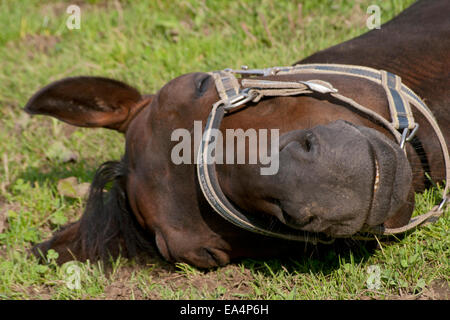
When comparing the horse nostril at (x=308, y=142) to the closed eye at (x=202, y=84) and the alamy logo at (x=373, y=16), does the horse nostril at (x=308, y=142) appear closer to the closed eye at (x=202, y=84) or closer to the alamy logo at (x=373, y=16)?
the closed eye at (x=202, y=84)

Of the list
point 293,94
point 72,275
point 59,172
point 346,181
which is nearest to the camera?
point 346,181

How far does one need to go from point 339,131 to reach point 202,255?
0.99m

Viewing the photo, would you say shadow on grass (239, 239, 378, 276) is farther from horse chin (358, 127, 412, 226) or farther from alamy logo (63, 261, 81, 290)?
alamy logo (63, 261, 81, 290)

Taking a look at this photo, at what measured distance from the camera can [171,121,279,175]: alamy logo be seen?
89.7 inches

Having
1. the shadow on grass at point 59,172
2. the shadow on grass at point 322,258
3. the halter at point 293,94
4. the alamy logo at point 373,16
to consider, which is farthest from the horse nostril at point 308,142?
the alamy logo at point 373,16

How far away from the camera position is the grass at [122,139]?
9.02 ft

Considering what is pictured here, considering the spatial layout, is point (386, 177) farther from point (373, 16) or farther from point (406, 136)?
point (373, 16)

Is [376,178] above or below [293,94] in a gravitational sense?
below

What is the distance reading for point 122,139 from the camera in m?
4.54

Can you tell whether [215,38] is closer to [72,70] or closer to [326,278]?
[72,70]

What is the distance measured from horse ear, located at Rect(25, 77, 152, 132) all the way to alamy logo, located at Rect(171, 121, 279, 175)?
2.34 feet

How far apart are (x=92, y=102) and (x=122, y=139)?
115cm

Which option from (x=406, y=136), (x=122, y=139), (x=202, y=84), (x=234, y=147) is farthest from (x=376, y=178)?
(x=122, y=139)

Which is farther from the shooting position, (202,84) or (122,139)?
(122,139)
